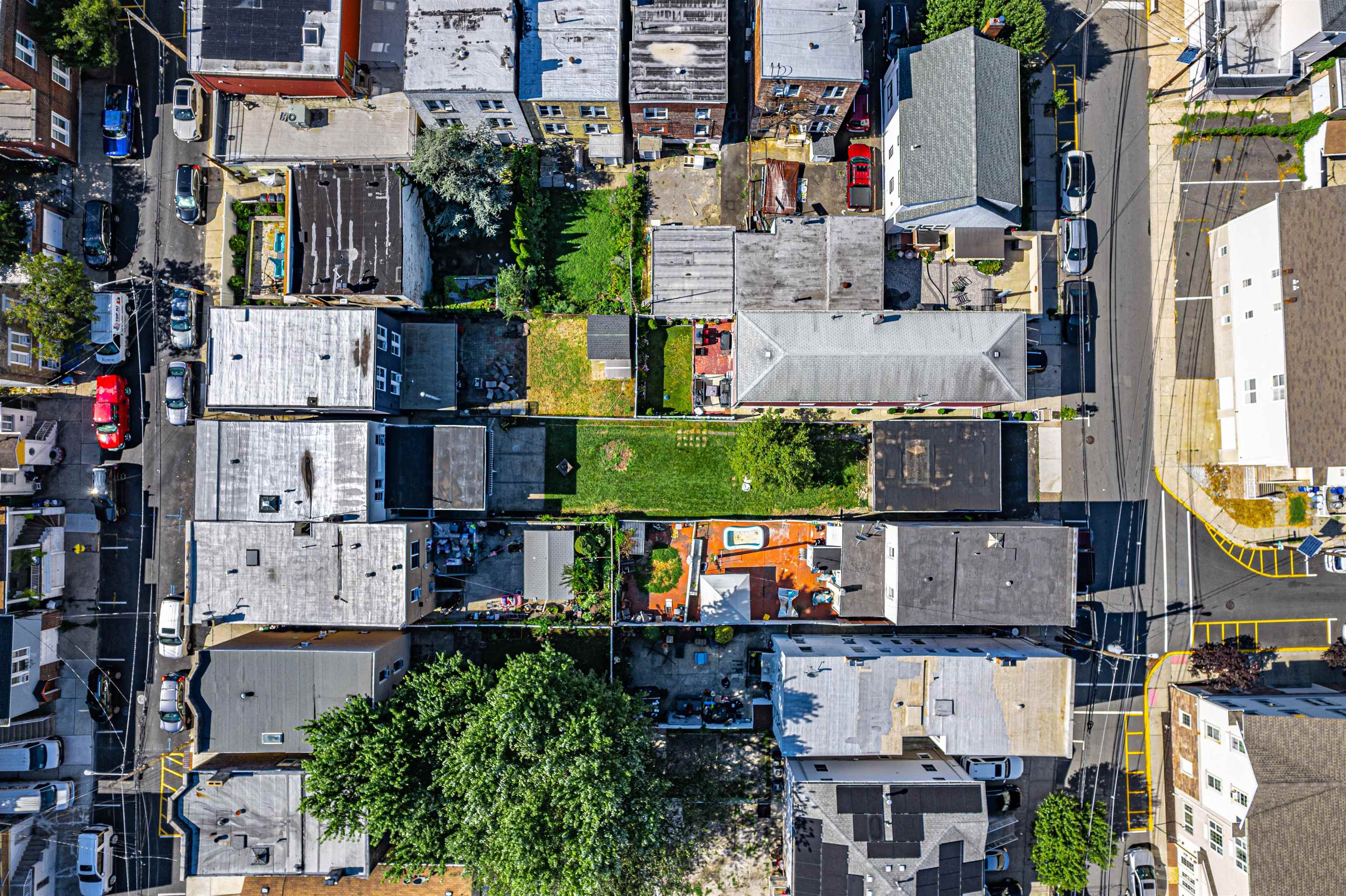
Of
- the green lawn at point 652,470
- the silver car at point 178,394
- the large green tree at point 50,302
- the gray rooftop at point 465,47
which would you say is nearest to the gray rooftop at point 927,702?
the green lawn at point 652,470

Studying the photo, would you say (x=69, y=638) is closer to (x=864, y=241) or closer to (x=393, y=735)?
(x=393, y=735)

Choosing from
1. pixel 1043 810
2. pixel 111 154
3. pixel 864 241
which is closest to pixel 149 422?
pixel 111 154

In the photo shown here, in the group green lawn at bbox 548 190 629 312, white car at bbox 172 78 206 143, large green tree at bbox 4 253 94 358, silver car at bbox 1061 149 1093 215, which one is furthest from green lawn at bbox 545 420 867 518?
white car at bbox 172 78 206 143

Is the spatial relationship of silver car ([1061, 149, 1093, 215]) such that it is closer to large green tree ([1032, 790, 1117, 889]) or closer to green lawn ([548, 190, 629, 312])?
green lawn ([548, 190, 629, 312])

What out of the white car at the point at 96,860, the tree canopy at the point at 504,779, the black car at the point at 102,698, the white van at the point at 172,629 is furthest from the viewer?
the black car at the point at 102,698

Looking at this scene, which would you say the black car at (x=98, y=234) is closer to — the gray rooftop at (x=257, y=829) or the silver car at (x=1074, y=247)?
the gray rooftop at (x=257, y=829)

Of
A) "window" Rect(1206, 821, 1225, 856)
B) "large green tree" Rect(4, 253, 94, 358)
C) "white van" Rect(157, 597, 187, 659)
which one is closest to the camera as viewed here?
"large green tree" Rect(4, 253, 94, 358)

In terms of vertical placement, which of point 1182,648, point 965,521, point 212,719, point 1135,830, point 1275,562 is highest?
point 965,521
